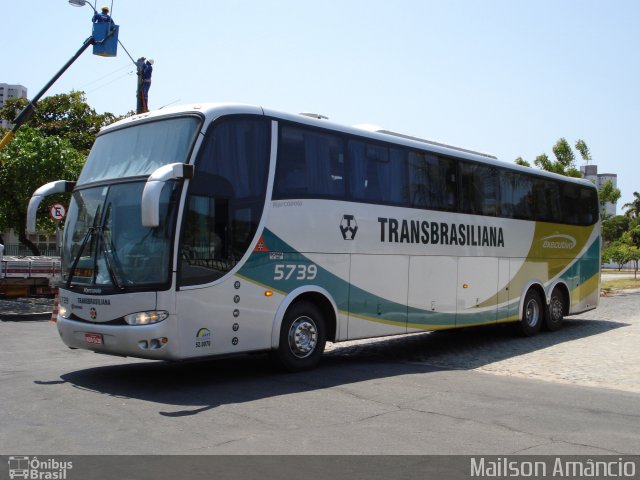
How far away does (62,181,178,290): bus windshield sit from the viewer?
8.93 meters

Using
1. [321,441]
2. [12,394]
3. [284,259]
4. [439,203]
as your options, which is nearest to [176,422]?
[321,441]

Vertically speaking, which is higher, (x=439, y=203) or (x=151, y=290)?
(x=439, y=203)

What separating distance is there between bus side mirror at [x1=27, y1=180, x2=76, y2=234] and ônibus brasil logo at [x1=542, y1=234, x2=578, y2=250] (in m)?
11.0

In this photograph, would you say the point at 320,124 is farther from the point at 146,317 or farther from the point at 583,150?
the point at 583,150

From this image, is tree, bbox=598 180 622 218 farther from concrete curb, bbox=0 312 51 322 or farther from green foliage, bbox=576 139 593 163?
concrete curb, bbox=0 312 51 322

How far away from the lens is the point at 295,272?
1052 centimetres

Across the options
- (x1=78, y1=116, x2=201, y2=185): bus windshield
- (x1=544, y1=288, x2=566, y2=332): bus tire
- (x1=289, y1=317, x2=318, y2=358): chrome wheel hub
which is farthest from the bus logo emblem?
(x1=544, y1=288, x2=566, y2=332): bus tire

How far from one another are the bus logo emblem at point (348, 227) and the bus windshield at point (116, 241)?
3.23 m

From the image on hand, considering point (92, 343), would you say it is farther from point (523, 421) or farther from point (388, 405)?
point (523, 421)

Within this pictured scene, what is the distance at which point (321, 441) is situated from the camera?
257 inches

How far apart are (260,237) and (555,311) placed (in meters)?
10.3

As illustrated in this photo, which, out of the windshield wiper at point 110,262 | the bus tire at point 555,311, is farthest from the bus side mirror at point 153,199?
the bus tire at point 555,311
